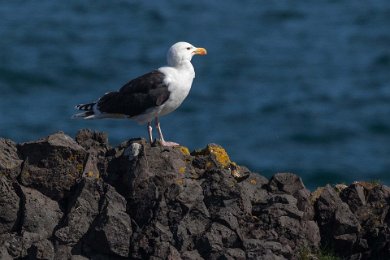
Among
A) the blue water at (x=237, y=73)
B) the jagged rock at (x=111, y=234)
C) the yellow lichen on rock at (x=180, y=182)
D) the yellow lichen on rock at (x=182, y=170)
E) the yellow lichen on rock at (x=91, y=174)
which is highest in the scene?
the blue water at (x=237, y=73)

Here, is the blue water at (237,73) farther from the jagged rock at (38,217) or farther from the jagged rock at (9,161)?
the jagged rock at (38,217)

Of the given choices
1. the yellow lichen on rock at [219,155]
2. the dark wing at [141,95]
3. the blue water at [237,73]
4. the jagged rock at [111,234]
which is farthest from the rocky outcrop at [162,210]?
the blue water at [237,73]

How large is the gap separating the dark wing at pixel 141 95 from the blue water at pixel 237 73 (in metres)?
19.0

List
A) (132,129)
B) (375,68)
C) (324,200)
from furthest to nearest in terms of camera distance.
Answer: (375,68) → (132,129) → (324,200)

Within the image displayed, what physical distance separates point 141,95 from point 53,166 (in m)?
3.36

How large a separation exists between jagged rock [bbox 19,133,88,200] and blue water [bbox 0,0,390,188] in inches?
875

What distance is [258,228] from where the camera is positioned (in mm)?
13625

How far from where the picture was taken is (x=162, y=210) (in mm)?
13359

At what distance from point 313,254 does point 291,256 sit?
42 cm

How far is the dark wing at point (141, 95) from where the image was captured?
16859mm

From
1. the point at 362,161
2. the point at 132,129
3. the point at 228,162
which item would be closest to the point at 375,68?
the point at 362,161

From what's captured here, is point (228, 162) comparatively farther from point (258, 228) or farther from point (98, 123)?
point (98, 123)

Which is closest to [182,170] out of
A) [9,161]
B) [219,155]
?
[219,155]

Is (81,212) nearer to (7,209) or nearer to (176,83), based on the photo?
(7,209)
